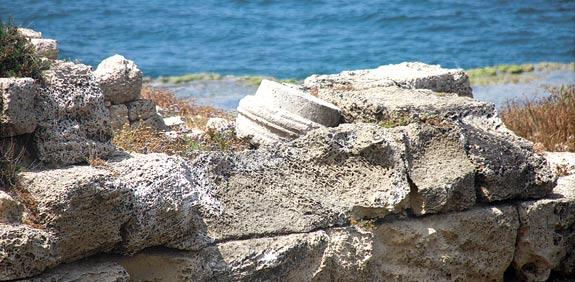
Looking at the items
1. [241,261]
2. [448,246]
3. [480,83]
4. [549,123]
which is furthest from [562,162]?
[480,83]

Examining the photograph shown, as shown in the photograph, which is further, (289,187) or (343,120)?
(343,120)

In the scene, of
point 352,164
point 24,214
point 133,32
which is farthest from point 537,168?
point 133,32

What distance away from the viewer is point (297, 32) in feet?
83.4

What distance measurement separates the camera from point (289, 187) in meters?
5.96

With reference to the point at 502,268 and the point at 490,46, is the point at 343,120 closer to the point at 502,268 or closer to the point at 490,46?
the point at 502,268

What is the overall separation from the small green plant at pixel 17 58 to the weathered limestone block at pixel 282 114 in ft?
7.14

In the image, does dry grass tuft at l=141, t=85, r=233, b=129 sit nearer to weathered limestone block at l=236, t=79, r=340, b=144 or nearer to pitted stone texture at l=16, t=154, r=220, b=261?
weathered limestone block at l=236, t=79, r=340, b=144

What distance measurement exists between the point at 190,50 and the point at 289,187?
57.8 feet

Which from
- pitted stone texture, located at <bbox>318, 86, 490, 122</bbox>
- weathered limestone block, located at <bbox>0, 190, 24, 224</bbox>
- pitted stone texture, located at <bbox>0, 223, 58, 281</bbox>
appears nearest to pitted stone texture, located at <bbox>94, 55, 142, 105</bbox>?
pitted stone texture, located at <bbox>318, 86, 490, 122</bbox>

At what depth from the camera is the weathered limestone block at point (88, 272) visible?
185 inches

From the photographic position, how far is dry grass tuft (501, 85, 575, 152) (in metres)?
9.28

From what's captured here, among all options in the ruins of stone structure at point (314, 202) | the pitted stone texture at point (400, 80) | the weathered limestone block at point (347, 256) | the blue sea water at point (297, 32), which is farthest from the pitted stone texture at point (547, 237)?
the blue sea water at point (297, 32)

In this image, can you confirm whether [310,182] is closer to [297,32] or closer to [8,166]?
[8,166]

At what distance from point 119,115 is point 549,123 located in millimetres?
4900
